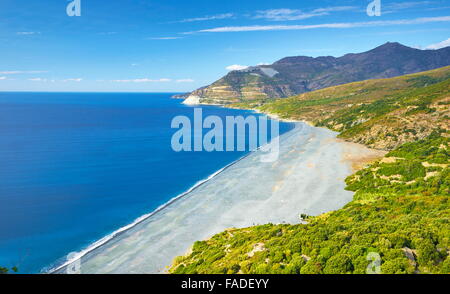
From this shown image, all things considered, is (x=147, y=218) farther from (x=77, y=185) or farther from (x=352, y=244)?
(x=352, y=244)

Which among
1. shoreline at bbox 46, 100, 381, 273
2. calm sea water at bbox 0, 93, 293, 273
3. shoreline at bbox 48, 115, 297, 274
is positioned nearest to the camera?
shoreline at bbox 48, 115, 297, 274

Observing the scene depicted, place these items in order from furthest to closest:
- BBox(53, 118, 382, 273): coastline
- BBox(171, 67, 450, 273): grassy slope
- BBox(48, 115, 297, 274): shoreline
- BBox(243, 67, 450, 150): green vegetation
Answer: BBox(243, 67, 450, 150): green vegetation < BBox(53, 118, 382, 273): coastline < BBox(48, 115, 297, 274): shoreline < BBox(171, 67, 450, 273): grassy slope

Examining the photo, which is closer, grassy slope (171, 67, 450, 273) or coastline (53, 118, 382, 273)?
grassy slope (171, 67, 450, 273)

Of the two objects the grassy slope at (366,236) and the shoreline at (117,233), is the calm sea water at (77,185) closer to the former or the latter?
the shoreline at (117,233)

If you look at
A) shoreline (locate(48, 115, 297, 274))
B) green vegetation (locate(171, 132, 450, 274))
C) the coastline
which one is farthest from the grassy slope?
shoreline (locate(48, 115, 297, 274))

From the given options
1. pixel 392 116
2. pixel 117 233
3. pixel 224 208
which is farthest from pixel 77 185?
pixel 392 116

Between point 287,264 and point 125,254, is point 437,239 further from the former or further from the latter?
point 125,254

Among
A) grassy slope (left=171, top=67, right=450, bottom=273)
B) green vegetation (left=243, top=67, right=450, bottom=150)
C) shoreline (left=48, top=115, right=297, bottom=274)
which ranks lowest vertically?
shoreline (left=48, top=115, right=297, bottom=274)

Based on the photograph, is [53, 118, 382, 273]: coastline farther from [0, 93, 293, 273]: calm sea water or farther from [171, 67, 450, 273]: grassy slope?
[0, 93, 293, 273]: calm sea water

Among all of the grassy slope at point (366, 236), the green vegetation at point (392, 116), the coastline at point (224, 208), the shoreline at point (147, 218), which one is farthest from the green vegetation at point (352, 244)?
the green vegetation at point (392, 116)
